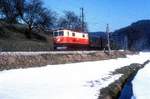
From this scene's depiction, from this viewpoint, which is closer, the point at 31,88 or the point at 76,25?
the point at 31,88

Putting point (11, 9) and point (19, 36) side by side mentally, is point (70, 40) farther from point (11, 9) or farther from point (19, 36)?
point (11, 9)

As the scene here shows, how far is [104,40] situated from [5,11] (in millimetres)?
21078

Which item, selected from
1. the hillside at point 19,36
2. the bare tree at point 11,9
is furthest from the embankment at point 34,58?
the bare tree at point 11,9

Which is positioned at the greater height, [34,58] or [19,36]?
[19,36]

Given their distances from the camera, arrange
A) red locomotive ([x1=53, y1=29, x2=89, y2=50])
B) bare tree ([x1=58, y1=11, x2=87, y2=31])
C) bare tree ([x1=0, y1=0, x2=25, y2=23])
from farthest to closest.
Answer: bare tree ([x1=58, y1=11, x2=87, y2=31]), bare tree ([x1=0, y1=0, x2=25, y2=23]), red locomotive ([x1=53, y1=29, x2=89, y2=50])

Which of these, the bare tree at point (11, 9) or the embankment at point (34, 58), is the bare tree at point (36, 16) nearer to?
the bare tree at point (11, 9)

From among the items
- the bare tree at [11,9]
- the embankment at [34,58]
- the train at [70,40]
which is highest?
the bare tree at [11,9]

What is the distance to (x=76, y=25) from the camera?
397 ft

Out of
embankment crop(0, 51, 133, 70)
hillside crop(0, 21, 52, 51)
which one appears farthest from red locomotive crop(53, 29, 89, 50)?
hillside crop(0, 21, 52, 51)

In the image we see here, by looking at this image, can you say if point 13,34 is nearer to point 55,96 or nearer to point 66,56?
point 66,56

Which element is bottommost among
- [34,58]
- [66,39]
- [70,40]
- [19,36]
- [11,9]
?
[34,58]

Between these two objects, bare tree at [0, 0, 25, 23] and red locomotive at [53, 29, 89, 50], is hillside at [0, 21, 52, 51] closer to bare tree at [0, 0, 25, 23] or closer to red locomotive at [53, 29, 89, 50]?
bare tree at [0, 0, 25, 23]

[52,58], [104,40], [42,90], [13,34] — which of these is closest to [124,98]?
[42,90]

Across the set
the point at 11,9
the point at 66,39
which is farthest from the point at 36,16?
the point at 66,39
